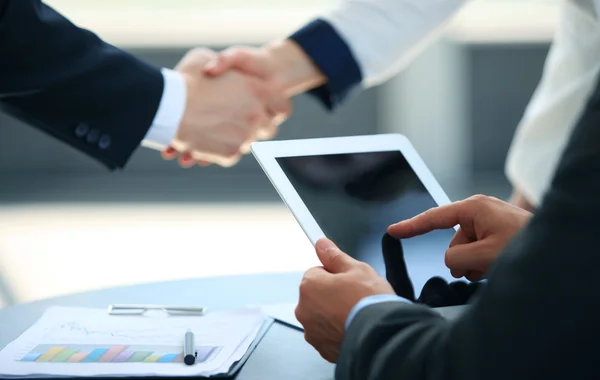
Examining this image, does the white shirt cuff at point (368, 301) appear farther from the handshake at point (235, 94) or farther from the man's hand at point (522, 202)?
the handshake at point (235, 94)

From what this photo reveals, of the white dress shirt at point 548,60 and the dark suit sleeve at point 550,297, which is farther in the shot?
the white dress shirt at point 548,60

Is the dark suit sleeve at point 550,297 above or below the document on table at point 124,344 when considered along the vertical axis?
above

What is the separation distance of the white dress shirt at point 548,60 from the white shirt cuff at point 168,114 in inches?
15.7

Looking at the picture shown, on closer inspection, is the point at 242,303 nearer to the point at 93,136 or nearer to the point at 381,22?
the point at 93,136

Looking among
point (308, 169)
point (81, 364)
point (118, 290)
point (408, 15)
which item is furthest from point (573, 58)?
point (81, 364)

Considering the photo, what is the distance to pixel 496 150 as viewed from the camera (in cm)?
440

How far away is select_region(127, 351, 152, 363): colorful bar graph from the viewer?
2.64ft

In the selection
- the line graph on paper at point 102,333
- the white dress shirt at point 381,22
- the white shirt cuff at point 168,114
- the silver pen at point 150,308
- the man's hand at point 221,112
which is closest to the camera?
the line graph on paper at point 102,333

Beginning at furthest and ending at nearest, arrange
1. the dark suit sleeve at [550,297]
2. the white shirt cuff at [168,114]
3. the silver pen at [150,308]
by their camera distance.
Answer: the white shirt cuff at [168,114] < the silver pen at [150,308] < the dark suit sleeve at [550,297]

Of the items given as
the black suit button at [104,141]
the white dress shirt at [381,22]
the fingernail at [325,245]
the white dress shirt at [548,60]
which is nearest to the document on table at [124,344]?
the fingernail at [325,245]

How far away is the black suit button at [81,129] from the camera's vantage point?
148cm

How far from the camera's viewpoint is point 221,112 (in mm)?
1706

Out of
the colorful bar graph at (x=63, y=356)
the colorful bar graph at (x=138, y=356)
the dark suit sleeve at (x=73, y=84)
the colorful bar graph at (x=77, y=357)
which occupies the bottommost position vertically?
the colorful bar graph at (x=138, y=356)

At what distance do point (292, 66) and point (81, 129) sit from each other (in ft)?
1.66
